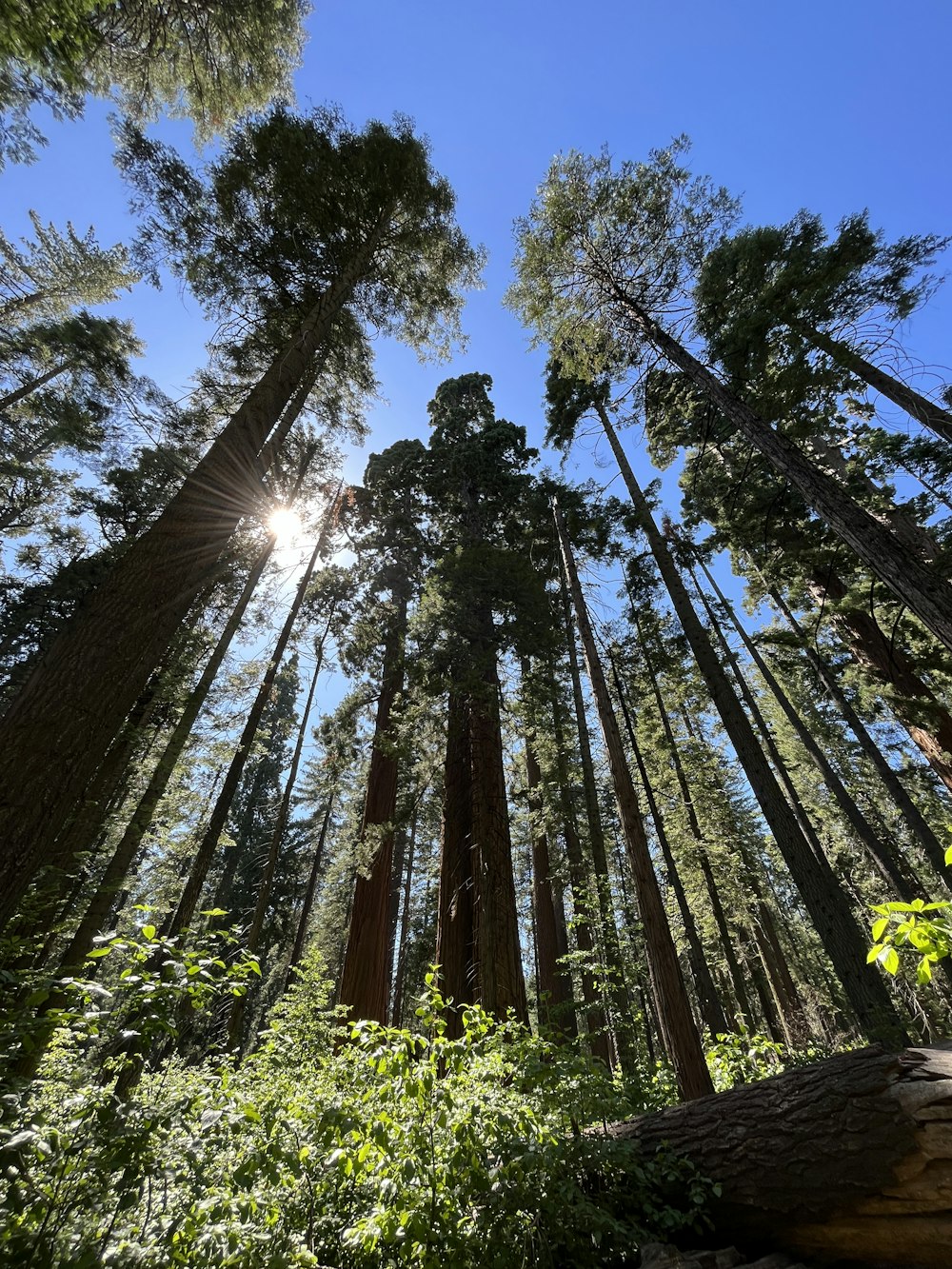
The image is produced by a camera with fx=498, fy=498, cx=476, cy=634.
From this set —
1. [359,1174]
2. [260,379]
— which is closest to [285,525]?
[260,379]

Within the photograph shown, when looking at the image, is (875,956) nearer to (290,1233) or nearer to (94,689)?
(290,1233)

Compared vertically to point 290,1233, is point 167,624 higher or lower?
higher

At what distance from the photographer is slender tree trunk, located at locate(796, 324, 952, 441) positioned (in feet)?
23.5

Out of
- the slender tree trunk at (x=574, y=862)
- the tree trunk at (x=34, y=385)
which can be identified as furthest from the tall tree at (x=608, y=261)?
the tree trunk at (x=34, y=385)

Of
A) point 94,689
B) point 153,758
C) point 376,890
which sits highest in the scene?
point 153,758

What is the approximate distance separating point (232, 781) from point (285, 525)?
6307 millimetres

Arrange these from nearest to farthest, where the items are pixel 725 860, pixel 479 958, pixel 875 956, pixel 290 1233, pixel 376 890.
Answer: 1. pixel 875 956
2. pixel 290 1233
3. pixel 479 958
4. pixel 376 890
5. pixel 725 860

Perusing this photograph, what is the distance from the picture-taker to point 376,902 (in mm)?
10289

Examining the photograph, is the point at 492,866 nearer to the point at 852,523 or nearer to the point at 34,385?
the point at 852,523

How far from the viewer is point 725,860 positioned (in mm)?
12633

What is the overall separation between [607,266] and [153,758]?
16774mm

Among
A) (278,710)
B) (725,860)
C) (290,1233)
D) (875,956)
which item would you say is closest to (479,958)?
(290,1233)

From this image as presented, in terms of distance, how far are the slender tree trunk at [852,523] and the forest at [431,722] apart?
2.1 inches

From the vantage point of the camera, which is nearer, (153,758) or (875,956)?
(875,956)
